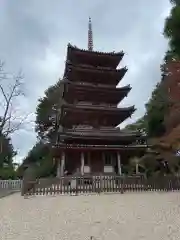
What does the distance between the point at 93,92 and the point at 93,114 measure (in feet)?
6.47

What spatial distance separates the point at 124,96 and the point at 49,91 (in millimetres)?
25151

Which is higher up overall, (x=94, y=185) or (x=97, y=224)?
(x=94, y=185)

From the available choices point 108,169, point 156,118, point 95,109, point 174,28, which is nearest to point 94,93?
point 95,109

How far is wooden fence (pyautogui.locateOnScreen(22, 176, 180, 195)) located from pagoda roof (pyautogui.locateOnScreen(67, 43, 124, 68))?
40.2ft

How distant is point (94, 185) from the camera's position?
1563 cm

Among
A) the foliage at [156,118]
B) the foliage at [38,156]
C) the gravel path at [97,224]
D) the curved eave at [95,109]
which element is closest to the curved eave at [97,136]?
the curved eave at [95,109]

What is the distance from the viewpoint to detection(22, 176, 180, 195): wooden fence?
15361 millimetres

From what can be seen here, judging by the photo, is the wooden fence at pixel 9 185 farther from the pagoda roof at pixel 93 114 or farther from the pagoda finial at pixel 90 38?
the pagoda finial at pixel 90 38

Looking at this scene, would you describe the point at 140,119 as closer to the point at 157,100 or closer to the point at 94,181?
the point at 157,100

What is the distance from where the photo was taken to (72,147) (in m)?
20.9

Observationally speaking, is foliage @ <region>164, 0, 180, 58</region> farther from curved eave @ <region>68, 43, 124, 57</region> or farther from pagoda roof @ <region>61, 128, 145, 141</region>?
pagoda roof @ <region>61, 128, 145, 141</region>

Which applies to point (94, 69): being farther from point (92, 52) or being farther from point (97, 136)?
point (97, 136)

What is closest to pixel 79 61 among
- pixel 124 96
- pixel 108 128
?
pixel 124 96

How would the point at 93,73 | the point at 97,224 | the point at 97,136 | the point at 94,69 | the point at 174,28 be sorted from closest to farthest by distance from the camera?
the point at 97,224
the point at 174,28
the point at 97,136
the point at 94,69
the point at 93,73
